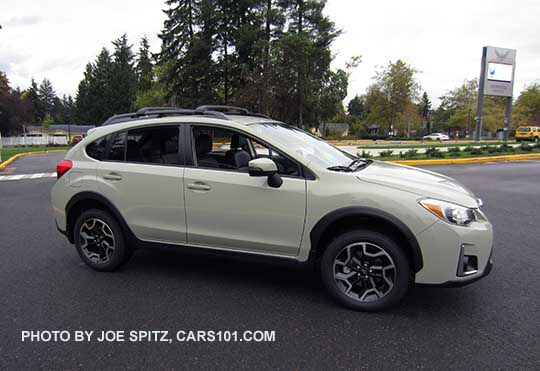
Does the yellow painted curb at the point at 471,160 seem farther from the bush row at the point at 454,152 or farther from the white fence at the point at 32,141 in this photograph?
the white fence at the point at 32,141

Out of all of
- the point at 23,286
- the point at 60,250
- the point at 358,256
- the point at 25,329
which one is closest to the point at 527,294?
the point at 358,256

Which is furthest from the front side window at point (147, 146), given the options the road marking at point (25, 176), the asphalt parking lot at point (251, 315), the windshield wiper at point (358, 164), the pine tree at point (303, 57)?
the pine tree at point (303, 57)

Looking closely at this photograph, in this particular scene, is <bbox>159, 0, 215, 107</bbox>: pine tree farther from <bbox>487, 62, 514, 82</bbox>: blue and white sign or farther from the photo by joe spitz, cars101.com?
the photo by joe spitz, cars101.com

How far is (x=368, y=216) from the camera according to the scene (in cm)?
316

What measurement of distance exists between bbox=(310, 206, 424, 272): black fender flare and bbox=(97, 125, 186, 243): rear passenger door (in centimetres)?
132

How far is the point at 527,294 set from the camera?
3623 mm

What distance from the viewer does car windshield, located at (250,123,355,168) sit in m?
3.64

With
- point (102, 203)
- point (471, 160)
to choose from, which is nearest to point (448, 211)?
point (102, 203)

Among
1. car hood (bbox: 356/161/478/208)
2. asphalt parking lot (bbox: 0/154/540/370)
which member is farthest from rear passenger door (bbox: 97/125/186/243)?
car hood (bbox: 356/161/478/208)

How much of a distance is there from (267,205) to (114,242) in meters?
1.80

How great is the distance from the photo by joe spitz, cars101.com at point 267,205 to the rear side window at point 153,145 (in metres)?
0.01

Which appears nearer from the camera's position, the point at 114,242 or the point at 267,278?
the point at 267,278

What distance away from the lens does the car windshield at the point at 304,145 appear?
11.9 ft

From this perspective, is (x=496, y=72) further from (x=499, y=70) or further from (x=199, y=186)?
(x=199, y=186)
